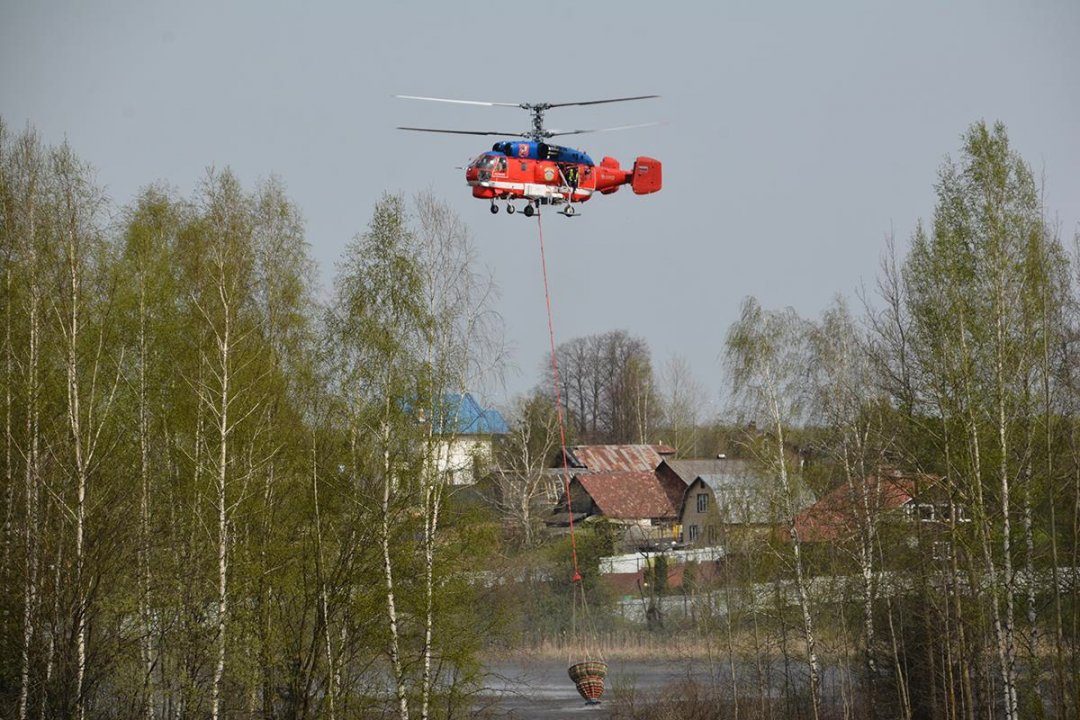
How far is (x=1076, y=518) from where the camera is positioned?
38.2ft

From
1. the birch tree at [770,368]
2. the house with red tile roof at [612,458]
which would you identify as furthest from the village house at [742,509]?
the house with red tile roof at [612,458]

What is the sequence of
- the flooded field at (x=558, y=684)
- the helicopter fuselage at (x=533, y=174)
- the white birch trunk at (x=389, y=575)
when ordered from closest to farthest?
the white birch trunk at (x=389, y=575)
the helicopter fuselage at (x=533, y=174)
the flooded field at (x=558, y=684)

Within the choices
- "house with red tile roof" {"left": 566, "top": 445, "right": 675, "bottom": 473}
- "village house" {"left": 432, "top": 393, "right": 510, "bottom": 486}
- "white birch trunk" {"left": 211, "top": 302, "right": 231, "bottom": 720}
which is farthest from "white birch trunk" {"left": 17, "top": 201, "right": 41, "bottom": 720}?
"house with red tile roof" {"left": 566, "top": 445, "right": 675, "bottom": 473}

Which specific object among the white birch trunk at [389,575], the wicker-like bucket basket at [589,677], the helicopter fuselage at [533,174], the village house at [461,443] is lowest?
the wicker-like bucket basket at [589,677]

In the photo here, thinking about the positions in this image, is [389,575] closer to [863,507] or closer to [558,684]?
[863,507]

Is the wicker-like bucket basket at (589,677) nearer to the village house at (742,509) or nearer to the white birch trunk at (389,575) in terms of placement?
the village house at (742,509)

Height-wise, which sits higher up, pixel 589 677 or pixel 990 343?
pixel 990 343

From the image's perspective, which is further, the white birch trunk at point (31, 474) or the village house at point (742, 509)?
the village house at point (742, 509)

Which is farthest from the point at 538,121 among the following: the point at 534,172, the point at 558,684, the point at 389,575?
the point at 558,684

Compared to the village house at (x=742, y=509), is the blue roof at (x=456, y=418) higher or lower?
higher

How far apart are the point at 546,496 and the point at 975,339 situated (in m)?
36.9

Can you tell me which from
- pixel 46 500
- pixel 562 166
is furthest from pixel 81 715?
pixel 562 166

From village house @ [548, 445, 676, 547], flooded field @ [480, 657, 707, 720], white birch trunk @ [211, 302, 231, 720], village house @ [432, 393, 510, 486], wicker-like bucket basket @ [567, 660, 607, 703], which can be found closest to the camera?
white birch trunk @ [211, 302, 231, 720]

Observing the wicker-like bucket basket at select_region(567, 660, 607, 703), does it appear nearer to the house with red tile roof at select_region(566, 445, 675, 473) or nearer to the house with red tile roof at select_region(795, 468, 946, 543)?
the house with red tile roof at select_region(795, 468, 946, 543)
